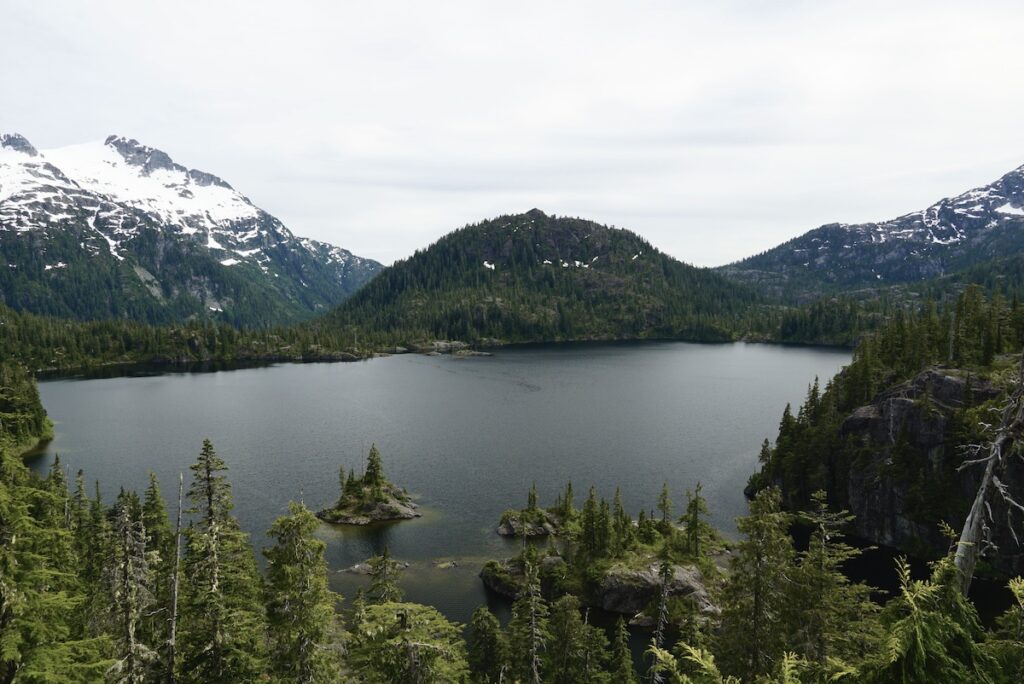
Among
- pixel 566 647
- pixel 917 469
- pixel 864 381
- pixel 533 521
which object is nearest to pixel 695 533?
pixel 533 521

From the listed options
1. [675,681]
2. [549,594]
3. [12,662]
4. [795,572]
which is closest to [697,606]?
[549,594]

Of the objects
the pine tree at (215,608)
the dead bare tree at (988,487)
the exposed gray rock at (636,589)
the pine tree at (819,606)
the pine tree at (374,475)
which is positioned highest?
the dead bare tree at (988,487)

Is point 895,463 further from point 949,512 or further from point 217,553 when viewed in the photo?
point 217,553

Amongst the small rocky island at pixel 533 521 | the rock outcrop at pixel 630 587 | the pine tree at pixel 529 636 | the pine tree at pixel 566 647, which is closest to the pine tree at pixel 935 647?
the pine tree at pixel 529 636

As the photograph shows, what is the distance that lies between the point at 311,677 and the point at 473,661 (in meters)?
23.8

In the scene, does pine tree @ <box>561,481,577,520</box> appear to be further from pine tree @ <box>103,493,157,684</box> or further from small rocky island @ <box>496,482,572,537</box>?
pine tree @ <box>103,493,157,684</box>

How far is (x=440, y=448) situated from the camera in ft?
436

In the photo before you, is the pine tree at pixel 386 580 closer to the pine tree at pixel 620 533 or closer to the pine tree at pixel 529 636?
the pine tree at pixel 529 636

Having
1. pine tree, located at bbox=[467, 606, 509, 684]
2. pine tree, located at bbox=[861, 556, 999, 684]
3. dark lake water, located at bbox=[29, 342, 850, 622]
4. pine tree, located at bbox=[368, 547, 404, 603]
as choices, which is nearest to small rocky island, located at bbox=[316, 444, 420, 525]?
dark lake water, located at bbox=[29, 342, 850, 622]

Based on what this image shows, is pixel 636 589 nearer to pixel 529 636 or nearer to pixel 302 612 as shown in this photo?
pixel 529 636

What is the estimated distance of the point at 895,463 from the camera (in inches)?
3415

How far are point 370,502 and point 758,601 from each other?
7543cm

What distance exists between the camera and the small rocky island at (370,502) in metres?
93.9

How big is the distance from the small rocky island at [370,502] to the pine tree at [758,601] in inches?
2771
